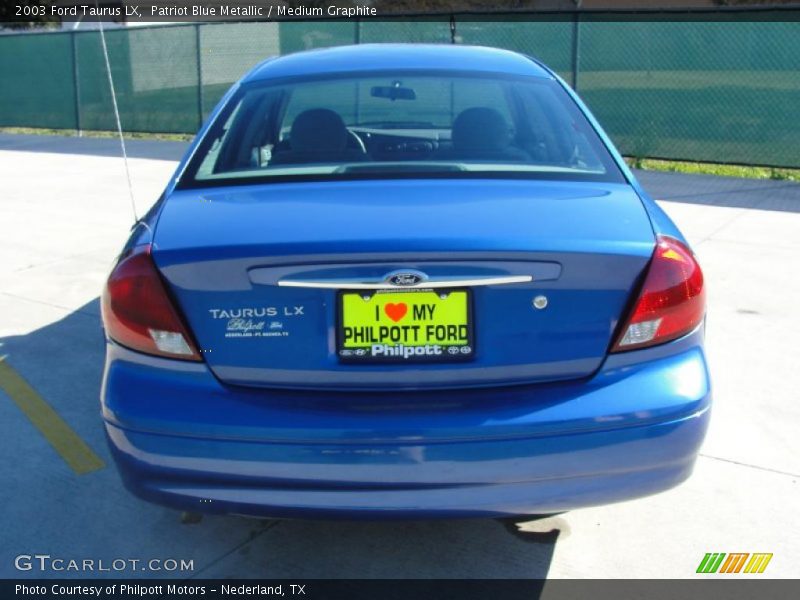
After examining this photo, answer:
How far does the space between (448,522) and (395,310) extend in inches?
46.7

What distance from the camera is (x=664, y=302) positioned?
8.55 feet

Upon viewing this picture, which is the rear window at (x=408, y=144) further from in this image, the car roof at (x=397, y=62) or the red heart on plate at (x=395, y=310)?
the red heart on plate at (x=395, y=310)

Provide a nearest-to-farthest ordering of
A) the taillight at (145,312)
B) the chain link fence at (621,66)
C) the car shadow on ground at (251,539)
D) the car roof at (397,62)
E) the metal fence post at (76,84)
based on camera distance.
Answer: the taillight at (145,312), the car shadow on ground at (251,539), the car roof at (397,62), the chain link fence at (621,66), the metal fence post at (76,84)

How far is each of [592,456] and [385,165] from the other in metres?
1.27

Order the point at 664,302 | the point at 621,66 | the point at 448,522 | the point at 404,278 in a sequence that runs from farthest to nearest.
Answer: the point at 621,66 → the point at 448,522 → the point at 664,302 → the point at 404,278

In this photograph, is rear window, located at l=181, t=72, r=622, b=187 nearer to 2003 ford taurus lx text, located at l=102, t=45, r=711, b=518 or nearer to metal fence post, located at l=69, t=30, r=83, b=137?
2003 ford taurus lx text, located at l=102, t=45, r=711, b=518

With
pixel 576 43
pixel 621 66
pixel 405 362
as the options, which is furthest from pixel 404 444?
pixel 576 43

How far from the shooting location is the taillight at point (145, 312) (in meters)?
2.57

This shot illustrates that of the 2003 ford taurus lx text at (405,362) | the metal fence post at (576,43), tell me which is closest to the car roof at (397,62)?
the 2003 ford taurus lx text at (405,362)

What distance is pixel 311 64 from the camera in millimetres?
3877

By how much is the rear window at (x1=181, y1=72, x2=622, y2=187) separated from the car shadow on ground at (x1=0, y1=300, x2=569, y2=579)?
3.98 feet

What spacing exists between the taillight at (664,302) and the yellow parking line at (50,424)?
231cm

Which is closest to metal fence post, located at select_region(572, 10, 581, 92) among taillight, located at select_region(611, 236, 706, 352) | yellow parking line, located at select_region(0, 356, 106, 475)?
yellow parking line, located at select_region(0, 356, 106, 475)

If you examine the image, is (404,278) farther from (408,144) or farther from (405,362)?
(408,144)
